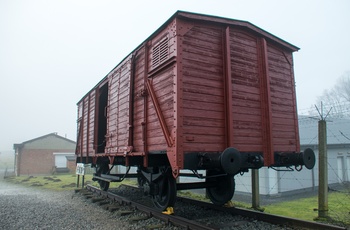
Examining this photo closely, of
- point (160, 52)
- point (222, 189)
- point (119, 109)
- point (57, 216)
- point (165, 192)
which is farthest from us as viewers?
point (119, 109)

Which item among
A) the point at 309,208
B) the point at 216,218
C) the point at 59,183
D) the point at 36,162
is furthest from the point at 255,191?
the point at 36,162

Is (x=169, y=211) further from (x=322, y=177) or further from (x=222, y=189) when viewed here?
(x=322, y=177)

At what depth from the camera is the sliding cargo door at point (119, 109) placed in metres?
7.31

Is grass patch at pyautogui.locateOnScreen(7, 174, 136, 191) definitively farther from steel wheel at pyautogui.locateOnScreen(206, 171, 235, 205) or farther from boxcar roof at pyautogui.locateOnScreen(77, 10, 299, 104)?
boxcar roof at pyautogui.locateOnScreen(77, 10, 299, 104)

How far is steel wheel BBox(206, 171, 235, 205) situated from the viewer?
689 centimetres

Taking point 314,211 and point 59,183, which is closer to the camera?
point 314,211

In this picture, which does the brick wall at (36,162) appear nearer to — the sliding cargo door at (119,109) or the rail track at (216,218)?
the sliding cargo door at (119,109)

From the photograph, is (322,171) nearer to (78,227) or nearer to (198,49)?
(198,49)

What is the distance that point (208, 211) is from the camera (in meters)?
6.86

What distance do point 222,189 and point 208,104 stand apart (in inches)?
109

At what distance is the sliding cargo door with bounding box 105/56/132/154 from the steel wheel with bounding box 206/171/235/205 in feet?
7.96

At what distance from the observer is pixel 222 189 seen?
23.5ft

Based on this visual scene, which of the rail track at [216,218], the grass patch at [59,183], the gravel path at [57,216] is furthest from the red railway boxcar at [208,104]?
the grass patch at [59,183]

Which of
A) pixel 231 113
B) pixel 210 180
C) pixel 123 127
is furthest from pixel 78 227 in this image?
pixel 231 113
